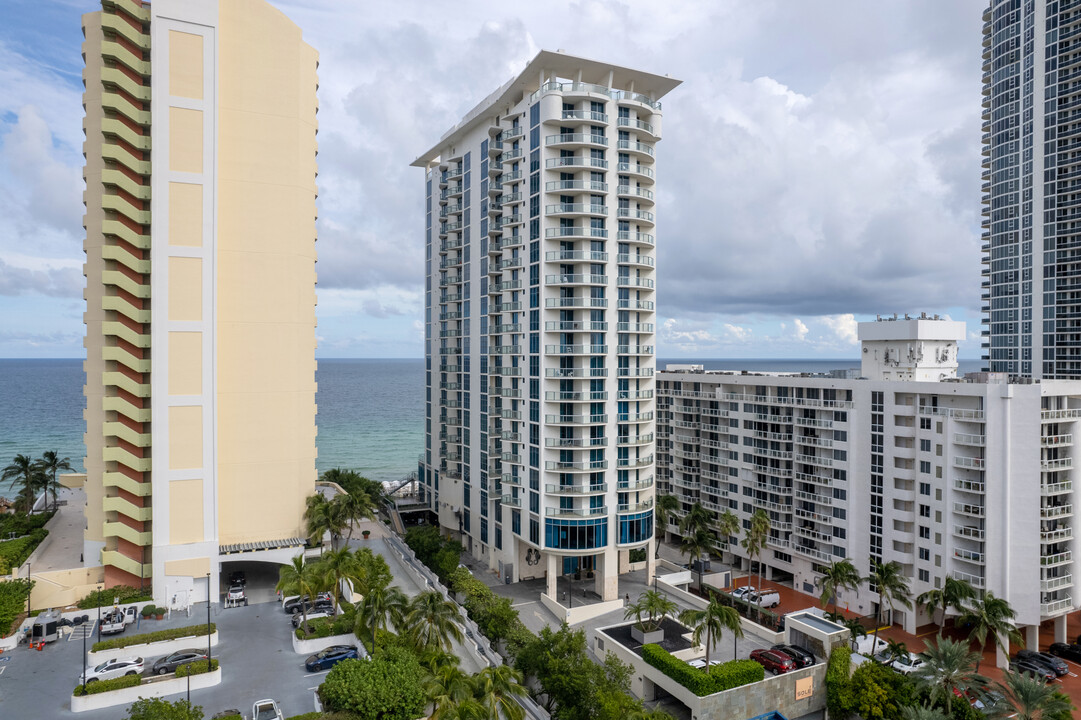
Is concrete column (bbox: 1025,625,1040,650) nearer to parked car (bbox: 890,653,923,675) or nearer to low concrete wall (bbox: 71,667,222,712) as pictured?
parked car (bbox: 890,653,923,675)

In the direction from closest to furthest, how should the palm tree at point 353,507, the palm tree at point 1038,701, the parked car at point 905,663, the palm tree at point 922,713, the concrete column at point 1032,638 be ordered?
the palm tree at point 1038,701
the palm tree at point 922,713
the parked car at point 905,663
the concrete column at point 1032,638
the palm tree at point 353,507

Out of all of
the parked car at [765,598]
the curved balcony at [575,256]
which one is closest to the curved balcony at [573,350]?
the curved balcony at [575,256]

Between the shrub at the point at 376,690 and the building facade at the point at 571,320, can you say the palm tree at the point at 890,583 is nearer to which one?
the building facade at the point at 571,320

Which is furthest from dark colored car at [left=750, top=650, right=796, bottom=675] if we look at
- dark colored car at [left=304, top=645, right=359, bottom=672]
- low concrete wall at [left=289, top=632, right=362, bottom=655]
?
low concrete wall at [left=289, top=632, right=362, bottom=655]

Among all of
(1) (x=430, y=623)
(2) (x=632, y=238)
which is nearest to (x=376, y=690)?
(1) (x=430, y=623)

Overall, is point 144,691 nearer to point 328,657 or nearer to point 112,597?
point 328,657
